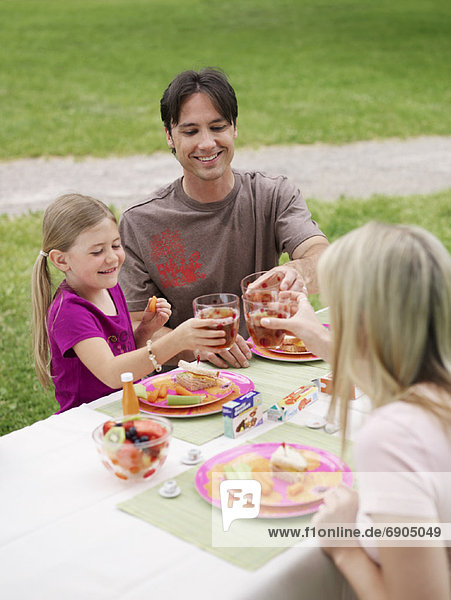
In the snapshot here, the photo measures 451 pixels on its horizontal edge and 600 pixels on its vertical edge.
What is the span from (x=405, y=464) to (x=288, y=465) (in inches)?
19.0

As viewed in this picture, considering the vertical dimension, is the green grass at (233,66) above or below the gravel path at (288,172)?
above

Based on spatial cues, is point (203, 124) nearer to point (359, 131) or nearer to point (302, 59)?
point (359, 131)

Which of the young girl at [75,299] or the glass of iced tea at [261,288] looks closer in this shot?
the glass of iced tea at [261,288]

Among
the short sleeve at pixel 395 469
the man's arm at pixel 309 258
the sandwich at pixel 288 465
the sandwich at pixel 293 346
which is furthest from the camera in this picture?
the man's arm at pixel 309 258

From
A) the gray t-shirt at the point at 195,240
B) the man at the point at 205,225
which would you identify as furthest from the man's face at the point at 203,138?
the gray t-shirt at the point at 195,240

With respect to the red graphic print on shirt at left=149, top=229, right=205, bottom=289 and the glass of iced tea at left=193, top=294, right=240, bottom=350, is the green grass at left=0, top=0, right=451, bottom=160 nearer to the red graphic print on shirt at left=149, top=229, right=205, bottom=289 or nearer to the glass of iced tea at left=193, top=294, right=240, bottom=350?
the red graphic print on shirt at left=149, top=229, right=205, bottom=289

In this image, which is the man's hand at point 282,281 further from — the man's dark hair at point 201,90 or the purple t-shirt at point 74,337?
the man's dark hair at point 201,90

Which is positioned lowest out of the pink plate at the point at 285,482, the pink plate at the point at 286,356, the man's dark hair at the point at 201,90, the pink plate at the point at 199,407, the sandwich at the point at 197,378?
the pink plate at the point at 286,356

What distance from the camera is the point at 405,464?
143 cm

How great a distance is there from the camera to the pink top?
142 cm

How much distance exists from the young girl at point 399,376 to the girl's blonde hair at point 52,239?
1.39 meters

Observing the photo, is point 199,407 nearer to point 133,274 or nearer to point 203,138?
point 133,274

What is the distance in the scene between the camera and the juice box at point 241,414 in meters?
2.12

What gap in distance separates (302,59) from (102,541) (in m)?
19.3
